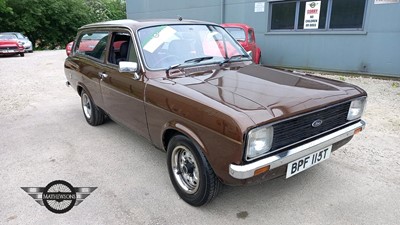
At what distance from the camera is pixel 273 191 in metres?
3.20

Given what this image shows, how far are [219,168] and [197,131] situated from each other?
0.37m

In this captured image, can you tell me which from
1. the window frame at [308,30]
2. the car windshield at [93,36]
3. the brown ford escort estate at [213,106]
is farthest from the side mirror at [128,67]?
the window frame at [308,30]

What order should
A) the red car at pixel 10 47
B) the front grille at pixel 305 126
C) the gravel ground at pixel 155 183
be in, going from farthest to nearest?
the red car at pixel 10 47
the gravel ground at pixel 155 183
the front grille at pixel 305 126

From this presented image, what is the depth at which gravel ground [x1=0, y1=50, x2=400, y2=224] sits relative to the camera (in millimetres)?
2820

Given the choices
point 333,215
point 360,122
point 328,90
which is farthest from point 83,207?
point 360,122

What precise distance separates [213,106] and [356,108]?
64.7 inches

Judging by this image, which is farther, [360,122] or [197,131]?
[360,122]

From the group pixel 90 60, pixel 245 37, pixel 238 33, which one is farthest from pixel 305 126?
pixel 238 33

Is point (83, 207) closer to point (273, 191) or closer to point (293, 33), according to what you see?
point (273, 191)

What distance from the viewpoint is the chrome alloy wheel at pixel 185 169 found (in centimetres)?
294

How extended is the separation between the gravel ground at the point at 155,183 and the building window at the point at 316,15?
15.9 feet

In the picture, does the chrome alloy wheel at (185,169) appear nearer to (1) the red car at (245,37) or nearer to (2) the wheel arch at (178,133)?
(2) the wheel arch at (178,133)

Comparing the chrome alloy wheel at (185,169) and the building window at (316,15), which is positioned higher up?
the building window at (316,15)

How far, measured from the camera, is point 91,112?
5.21 meters
